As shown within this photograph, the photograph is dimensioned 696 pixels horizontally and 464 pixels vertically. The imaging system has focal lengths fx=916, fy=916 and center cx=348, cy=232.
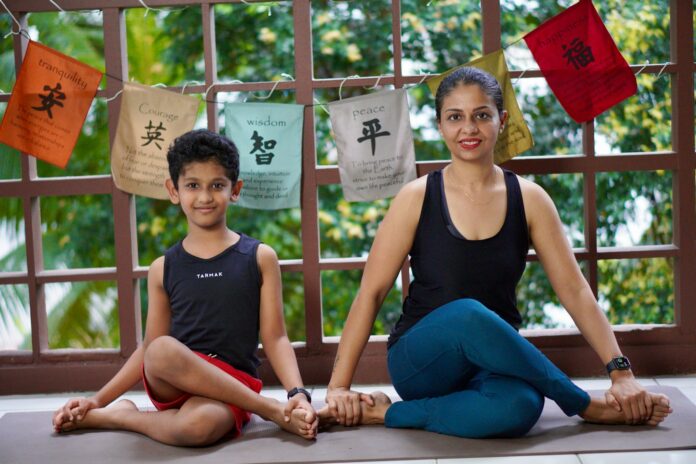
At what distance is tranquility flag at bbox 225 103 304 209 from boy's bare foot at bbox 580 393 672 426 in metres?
1.16

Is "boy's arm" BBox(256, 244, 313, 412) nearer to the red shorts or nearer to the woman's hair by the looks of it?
the red shorts

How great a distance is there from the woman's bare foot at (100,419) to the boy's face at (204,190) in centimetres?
55

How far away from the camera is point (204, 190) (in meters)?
2.52

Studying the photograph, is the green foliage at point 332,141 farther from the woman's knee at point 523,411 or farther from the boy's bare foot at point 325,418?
the woman's knee at point 523,411

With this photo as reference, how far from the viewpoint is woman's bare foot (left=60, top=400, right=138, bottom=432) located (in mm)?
2473

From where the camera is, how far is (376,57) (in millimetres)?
5309

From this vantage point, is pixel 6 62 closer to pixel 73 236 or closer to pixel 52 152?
pixel 73 236

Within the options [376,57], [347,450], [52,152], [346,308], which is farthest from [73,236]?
[347,450]

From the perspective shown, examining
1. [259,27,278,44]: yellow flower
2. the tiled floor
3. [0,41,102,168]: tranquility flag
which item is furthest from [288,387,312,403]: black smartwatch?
[259,27,278,44]: yellow flower

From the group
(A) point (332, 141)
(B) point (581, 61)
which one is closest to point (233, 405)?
(B) point (581, 61)

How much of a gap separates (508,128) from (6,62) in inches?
125

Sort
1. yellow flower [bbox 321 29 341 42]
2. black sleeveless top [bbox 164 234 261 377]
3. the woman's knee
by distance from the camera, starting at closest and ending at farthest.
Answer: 1. the woman's knee
2. black sleeveless top [bbox 164 234 261 377]
3. yellow flower [bbox 321 29 341 42]

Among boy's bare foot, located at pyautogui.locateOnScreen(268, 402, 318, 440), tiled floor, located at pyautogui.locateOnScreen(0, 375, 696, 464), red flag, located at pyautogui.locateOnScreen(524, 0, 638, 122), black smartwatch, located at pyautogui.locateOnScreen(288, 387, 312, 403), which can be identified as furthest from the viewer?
red flag, located at pyautogui.locateOnScreen(524, 0, 638, 122)

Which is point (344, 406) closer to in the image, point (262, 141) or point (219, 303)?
point (219, 303)
